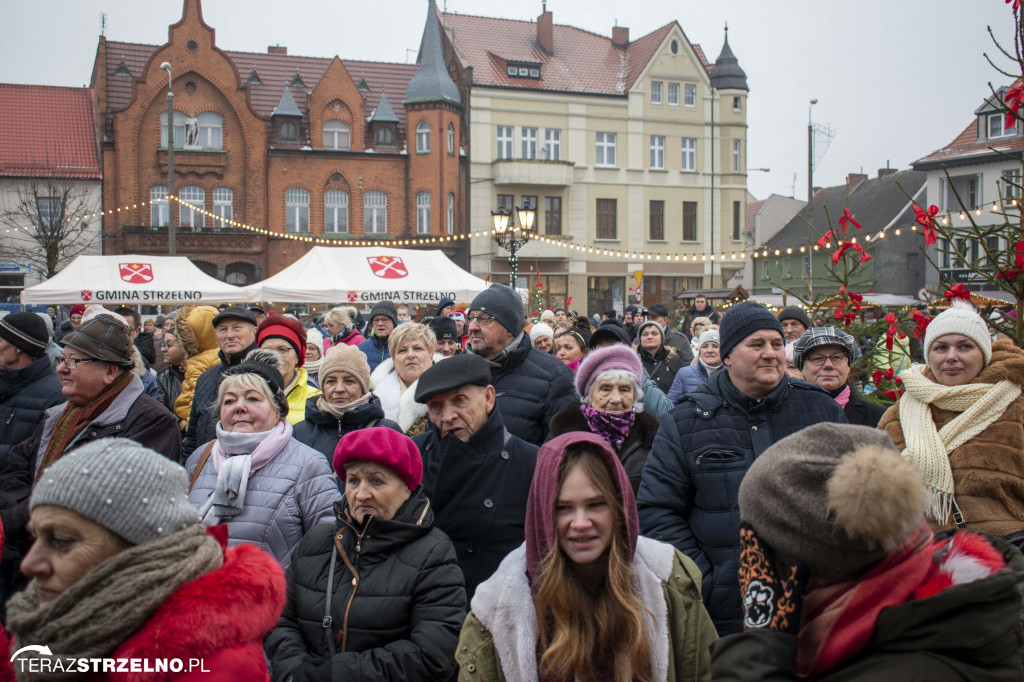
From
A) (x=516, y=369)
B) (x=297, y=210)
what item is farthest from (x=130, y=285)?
(x=297, y=210)

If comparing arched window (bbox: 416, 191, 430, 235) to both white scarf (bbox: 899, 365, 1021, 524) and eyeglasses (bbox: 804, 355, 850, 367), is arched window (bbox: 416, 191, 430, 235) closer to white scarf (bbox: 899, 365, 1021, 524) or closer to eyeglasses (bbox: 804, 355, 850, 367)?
eyeglasses (bbox: 804, 355, 850, 367)

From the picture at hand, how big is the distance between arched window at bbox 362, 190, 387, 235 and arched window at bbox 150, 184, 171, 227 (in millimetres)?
8412

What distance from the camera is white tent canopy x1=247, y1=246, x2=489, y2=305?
16609 millimetres

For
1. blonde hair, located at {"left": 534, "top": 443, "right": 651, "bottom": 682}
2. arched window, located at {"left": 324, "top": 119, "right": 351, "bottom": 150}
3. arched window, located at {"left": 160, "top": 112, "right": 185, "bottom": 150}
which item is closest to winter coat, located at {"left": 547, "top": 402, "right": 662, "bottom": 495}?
blonde hair, located at {"left": 534, "top": 443, "right": 651, "bottom": 682}

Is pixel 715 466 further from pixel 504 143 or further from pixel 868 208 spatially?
pixel 868 208

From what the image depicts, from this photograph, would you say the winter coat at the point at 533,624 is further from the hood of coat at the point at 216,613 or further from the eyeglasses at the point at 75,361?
the eyeglasses at the point at 75,361

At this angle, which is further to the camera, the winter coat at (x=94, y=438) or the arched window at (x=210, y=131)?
the arched window at (x=210, y=131)

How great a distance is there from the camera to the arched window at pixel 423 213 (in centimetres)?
3588

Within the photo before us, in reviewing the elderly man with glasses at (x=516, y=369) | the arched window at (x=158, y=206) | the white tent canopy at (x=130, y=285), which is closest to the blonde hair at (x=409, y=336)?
the elderly man with glasses at (x=516, y=369)

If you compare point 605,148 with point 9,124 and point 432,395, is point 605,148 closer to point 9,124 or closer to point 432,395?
point 9,124

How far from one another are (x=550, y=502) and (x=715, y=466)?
3.50ft

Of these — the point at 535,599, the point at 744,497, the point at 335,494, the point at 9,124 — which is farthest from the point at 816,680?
the point at 9,124

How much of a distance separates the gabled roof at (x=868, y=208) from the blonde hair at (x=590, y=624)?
128 feet

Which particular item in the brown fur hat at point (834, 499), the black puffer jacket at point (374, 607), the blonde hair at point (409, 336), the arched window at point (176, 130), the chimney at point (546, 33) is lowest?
the black puffer jacket at point (374, 607)
